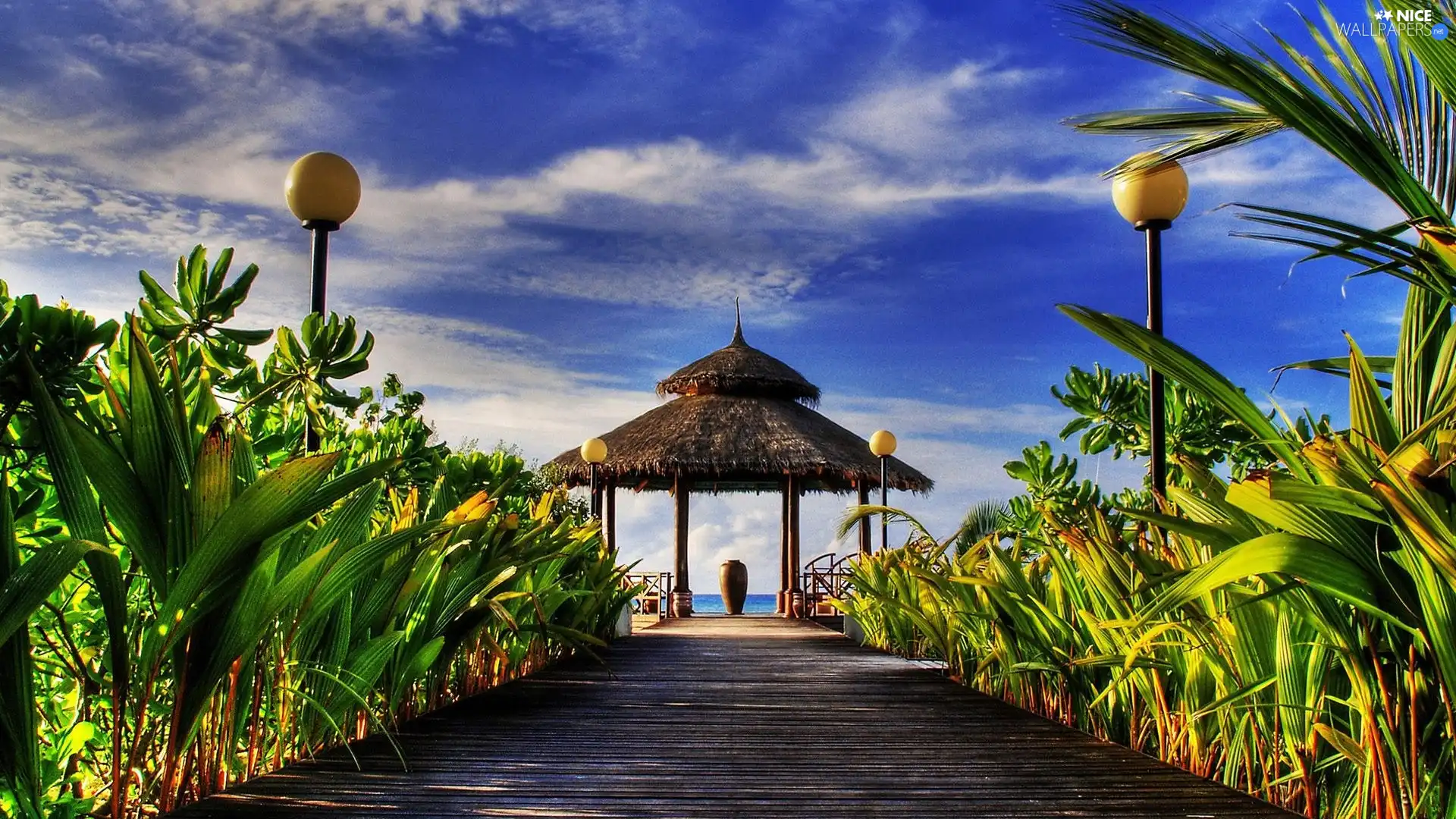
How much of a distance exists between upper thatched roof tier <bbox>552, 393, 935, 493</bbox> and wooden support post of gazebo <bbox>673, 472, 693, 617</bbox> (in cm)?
31

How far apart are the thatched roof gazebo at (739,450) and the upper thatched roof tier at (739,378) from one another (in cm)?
2

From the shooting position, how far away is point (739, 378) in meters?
14.8

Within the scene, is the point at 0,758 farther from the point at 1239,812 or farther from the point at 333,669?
the point at 1239,812

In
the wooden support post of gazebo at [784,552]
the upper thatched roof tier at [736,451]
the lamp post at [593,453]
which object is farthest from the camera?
the wooden support post of gazebo at [784,552]

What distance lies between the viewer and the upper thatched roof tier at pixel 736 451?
13156 millimetres

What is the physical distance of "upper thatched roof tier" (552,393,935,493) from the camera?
13.2 metres

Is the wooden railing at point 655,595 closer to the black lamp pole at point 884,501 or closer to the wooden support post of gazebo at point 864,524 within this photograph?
the wooden support post of gazebo at point 864,524

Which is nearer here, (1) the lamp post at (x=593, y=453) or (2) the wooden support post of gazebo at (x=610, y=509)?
(1) the lamp post at (x=593, y=453)

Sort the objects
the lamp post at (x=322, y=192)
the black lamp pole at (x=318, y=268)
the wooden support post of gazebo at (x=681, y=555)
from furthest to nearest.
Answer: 1. the wooden support post of gazebo at (x=681, y=555)
2. the lamp post at (x=322, y=192)
3. the black lamp pole at (x=318, y=268)

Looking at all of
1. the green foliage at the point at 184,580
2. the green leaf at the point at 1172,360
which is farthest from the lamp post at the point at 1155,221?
the green foliage at the point at 184,580

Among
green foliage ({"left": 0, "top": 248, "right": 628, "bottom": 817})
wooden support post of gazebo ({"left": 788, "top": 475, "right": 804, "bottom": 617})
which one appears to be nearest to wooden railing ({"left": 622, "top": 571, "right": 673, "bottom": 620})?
wooden support post of gazebo ({"left": 788, "top": 475, "right": 804, "bottom": 617})

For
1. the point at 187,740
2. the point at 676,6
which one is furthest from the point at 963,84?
the point at 187,740

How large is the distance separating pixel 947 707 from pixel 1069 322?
1.94 m

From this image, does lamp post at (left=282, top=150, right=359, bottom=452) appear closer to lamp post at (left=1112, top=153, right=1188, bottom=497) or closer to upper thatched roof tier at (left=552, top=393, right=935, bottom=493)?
lamp post at (left=1112, top=153, right=1188, bottom=497)
